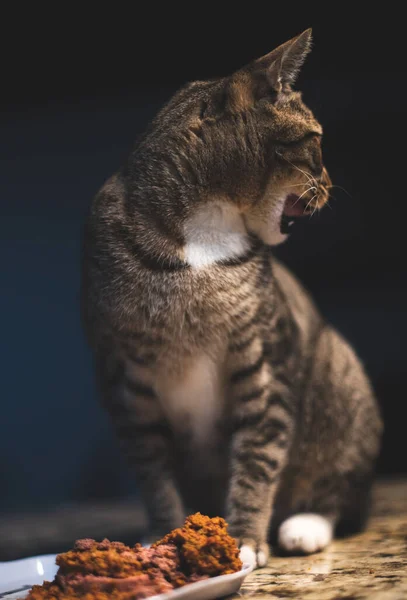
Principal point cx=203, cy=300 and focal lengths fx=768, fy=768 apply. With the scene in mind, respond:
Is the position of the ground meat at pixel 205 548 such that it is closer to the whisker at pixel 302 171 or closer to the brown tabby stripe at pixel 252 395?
the brown tabby stripe at pixel 252 395

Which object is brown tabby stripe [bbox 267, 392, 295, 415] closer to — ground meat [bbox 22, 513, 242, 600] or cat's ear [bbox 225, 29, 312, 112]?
ground meat [bbox 22, 513, 242, 600]

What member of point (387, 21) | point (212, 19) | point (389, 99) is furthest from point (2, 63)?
point (389, 99)

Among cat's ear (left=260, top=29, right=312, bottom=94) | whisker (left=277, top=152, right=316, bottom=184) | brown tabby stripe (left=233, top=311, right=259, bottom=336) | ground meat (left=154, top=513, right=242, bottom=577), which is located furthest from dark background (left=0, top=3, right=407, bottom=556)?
ground meat (left=154, top=513, right=242, bottom=577)

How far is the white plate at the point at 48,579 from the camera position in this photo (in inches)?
43.1

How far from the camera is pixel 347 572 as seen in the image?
52.3 inches

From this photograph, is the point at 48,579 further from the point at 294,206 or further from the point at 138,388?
the point at 294,206

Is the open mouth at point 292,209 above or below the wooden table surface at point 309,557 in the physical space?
above

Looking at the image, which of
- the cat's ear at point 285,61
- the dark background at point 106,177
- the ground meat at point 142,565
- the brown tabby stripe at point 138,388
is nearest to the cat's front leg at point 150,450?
the brown tabby stripe at point 138,388

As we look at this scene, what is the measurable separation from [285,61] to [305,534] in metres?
0.93

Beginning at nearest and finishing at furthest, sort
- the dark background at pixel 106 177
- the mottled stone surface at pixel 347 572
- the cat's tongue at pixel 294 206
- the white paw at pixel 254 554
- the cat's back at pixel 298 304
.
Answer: the mottled stone surface at pixel 347 572 → the white paw at pixel 254 554 → the cat's tongue at pixel 294 206 → the cat's back at pixel 298 304 → the dark background at pixel 106 177

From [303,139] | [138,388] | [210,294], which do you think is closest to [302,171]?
[303,139]

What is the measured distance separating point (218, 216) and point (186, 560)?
25.1 inches

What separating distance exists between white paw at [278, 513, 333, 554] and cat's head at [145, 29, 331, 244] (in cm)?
62

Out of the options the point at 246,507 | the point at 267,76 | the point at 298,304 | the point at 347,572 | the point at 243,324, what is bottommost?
the point at 347,572
